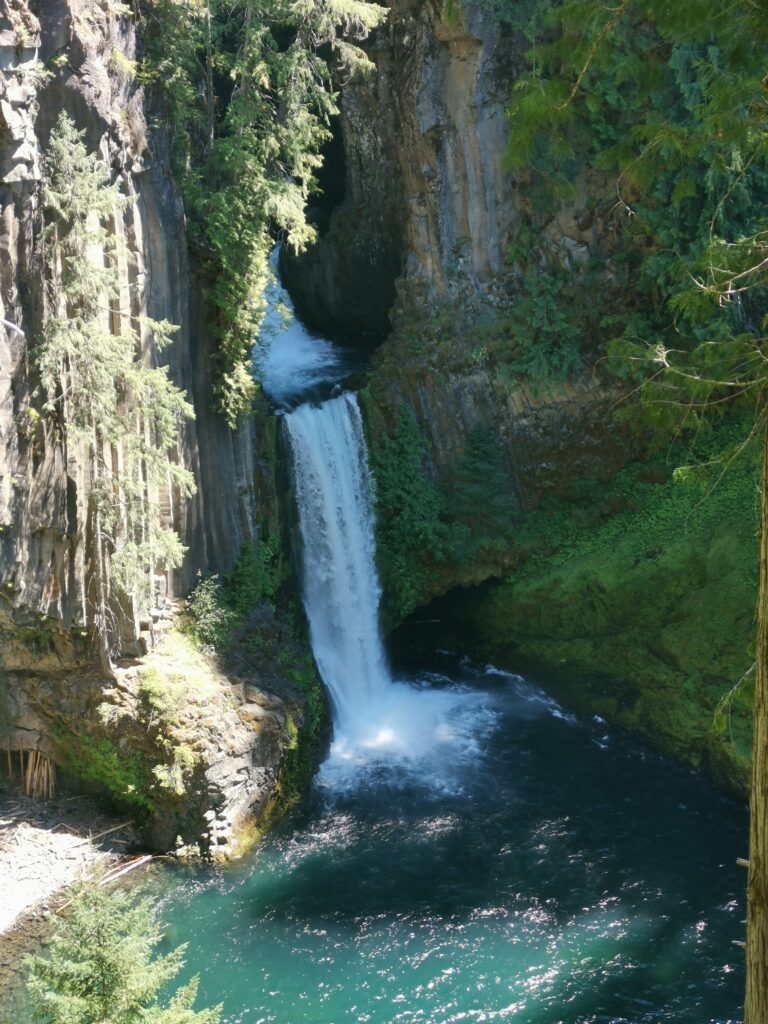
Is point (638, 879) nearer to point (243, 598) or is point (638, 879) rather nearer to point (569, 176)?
point (243, 598)

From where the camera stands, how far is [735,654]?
600 inches

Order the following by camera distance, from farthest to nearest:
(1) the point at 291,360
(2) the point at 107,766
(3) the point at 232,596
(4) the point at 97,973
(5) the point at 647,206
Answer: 1. (1) the point at 291,360
2. (5) the point at 647,206
3. (3) the point at 232,596
4. (2) the point at 107,766
5. (4) the point at 97,973

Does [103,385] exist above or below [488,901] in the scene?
above

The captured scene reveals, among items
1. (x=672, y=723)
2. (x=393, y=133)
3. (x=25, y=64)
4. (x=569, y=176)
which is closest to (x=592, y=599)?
(x=672, y=723)

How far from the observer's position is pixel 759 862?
16.4 ft

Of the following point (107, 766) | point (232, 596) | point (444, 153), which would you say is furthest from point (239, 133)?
point (107, 766)

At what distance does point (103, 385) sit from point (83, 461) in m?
1.12

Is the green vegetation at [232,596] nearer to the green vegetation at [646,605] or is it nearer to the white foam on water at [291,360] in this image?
the white foam on water at [291,360]

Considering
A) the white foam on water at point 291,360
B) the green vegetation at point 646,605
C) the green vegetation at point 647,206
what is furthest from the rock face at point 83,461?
the green vegetation at point 646,605

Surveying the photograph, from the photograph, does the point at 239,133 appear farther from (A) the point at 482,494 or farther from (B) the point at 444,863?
(B) the point at 444,863

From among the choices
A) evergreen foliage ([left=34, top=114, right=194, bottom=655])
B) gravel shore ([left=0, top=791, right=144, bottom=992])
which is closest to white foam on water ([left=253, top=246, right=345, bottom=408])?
evergreen foliage ([left=34, top=114, right=194, bottom=655])

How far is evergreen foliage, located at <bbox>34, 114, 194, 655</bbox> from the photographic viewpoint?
11.4 metres

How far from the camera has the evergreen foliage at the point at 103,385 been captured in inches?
→ 449

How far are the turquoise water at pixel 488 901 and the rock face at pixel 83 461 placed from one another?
56.3 inches
